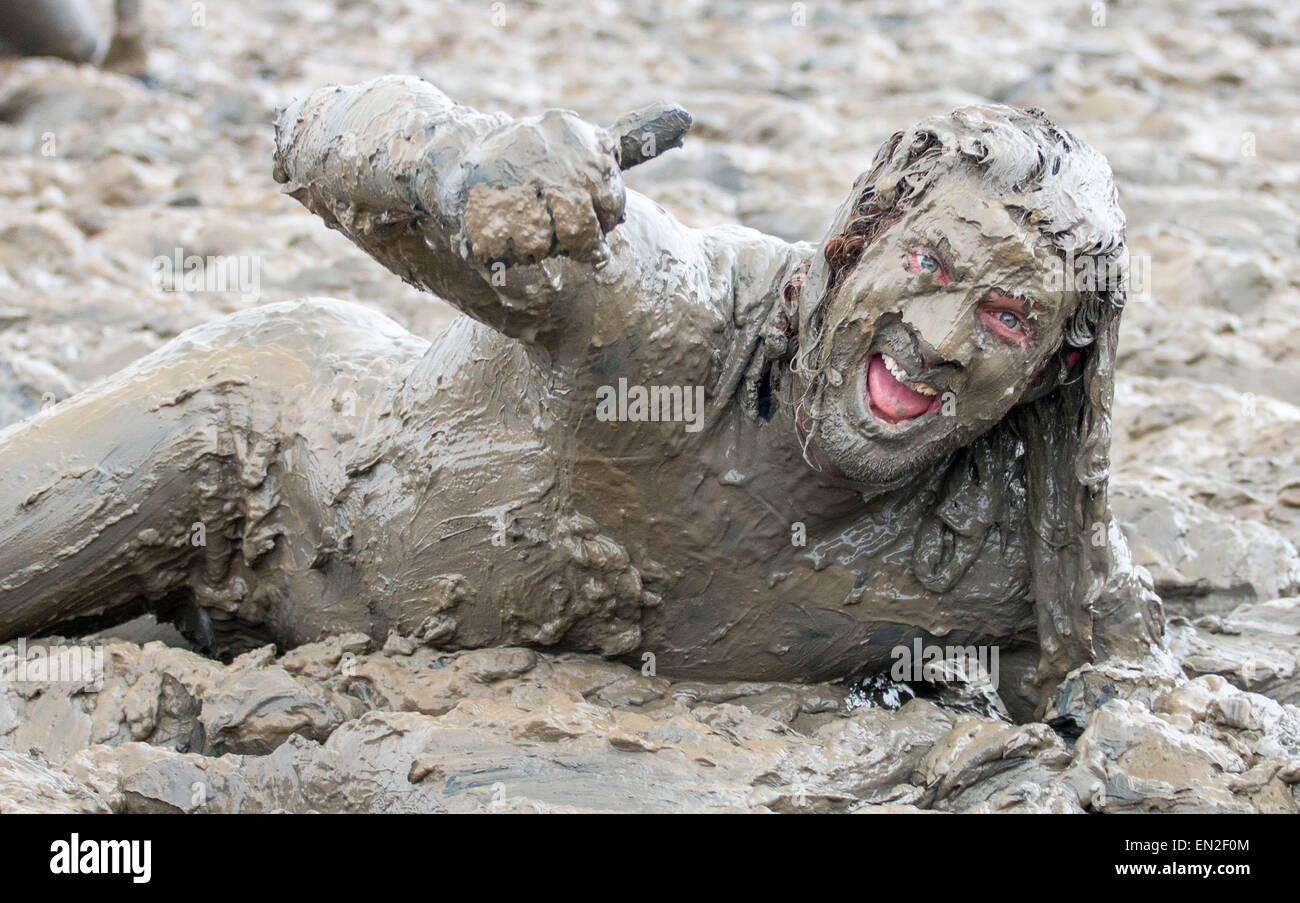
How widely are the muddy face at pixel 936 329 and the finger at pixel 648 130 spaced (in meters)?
0.43

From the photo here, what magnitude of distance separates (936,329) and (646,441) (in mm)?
596

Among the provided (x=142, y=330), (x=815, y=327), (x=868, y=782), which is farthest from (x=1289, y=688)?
A: (x=142, y=330)

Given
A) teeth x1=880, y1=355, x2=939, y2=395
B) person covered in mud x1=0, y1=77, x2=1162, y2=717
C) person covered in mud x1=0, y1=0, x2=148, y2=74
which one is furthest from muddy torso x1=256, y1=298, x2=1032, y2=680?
person covered in mud x1=0, y1=0, x2=148, y2=74

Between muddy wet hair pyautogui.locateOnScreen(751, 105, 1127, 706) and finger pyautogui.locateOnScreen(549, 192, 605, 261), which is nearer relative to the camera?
finger pyautogui.locateOnScreen(549, 192, 605, 261)

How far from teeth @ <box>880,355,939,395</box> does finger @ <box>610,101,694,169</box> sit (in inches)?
20.9

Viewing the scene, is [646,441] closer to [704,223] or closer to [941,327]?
[941,327]

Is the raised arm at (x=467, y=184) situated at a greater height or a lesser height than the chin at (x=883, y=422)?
greater

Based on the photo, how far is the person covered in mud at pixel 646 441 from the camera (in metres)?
2.38

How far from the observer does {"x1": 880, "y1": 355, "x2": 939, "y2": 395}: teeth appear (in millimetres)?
2406

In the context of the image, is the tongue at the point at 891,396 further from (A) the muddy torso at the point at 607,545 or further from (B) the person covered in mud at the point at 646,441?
(A) the muddy torso at the point at 607,545

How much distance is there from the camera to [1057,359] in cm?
256

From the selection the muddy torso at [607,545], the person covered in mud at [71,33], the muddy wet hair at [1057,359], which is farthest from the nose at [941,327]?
the person covered in mud at [71,33]

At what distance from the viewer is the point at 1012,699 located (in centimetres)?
301

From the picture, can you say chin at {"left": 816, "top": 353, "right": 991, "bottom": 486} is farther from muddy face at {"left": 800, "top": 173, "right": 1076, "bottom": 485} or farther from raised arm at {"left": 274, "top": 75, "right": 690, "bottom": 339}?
raised arm at {"left": 274, "top": 75, "right": 690, "bottom": 339}
